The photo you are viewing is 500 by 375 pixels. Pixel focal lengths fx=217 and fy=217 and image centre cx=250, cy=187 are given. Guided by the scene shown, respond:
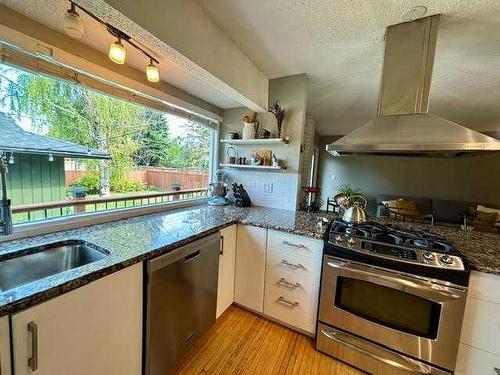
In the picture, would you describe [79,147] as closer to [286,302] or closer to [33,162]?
[33,162]

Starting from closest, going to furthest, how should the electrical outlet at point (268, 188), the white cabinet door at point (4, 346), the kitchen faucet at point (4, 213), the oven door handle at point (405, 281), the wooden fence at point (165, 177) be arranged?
the white cabinet door at point (4, 346)
the kitchen faucet at point (4, 213)
the oven door handle at point (405, 281)
the wooden fence at point (165, 177)
the electrical outlet at point (268, 188)

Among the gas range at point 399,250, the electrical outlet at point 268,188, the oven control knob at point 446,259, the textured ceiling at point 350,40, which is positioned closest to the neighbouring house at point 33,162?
the textured ceiling at point 350,40

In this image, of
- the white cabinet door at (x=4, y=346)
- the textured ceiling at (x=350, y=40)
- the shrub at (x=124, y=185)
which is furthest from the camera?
the shrub at (x=124, y=185)

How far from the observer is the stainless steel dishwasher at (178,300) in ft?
3.69

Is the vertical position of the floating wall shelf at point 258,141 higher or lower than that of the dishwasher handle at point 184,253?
higher

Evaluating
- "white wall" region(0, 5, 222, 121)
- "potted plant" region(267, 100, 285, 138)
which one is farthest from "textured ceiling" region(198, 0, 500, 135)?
"white wall" region(0, 5, 222, 121)

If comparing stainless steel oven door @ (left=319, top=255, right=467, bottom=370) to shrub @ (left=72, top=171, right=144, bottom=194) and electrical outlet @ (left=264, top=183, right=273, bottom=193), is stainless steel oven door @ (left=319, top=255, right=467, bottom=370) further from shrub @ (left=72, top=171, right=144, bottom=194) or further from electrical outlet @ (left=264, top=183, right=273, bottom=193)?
shrub @ (left=72, top=171, right=144, bottom=194)

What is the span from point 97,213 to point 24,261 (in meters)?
0.58

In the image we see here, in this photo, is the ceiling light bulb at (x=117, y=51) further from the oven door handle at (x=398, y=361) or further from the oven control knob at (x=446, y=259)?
the oven door handle at (x=398, y=361)

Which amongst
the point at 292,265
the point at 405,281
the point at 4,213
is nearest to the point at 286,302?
the point at 292,265

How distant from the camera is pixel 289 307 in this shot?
1.72m

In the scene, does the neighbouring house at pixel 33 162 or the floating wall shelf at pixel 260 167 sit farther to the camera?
the floating wall shelf at pixel 260 167

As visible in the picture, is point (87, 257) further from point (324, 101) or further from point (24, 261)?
point (324, 101)

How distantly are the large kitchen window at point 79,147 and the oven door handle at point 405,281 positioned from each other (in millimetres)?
1763
